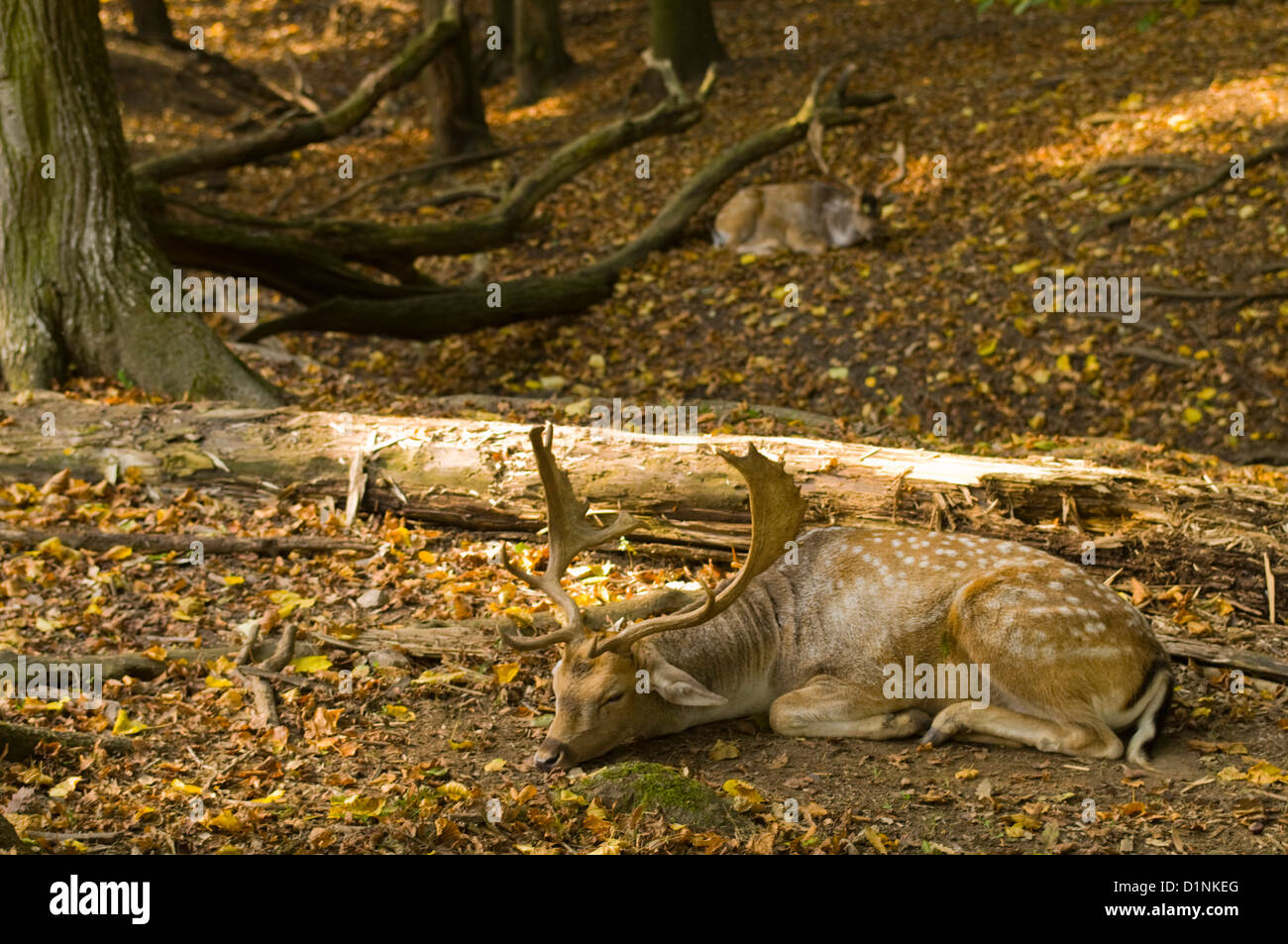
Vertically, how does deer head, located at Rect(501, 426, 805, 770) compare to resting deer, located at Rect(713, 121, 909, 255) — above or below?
below

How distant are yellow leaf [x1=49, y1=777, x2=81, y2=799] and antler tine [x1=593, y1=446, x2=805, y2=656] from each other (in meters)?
2.13

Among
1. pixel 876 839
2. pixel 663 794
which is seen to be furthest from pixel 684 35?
pixel 876 839

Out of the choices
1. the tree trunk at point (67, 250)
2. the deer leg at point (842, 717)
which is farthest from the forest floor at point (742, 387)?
the tree trunk at point (67, 250)

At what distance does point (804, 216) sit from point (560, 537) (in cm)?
853

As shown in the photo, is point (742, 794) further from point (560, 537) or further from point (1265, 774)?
point (1265, 774)

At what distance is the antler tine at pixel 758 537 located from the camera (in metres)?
5.08

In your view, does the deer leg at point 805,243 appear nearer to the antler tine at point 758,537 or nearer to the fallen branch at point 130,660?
the antler tine at point 758,537

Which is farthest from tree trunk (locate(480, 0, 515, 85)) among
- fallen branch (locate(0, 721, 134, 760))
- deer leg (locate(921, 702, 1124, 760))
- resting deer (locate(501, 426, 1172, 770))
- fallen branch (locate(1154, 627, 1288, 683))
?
deer leg (locate(921, 702, 1124, 760))

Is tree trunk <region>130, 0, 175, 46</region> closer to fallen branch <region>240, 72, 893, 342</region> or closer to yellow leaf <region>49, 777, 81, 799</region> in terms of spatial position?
fallen branch <region>240, 72, 893, 342</region>

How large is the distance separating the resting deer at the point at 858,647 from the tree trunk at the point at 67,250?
4502 mm

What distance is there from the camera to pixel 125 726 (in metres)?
4.99

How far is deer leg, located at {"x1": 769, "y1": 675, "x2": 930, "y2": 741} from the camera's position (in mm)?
5281

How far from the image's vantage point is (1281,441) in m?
9.62
